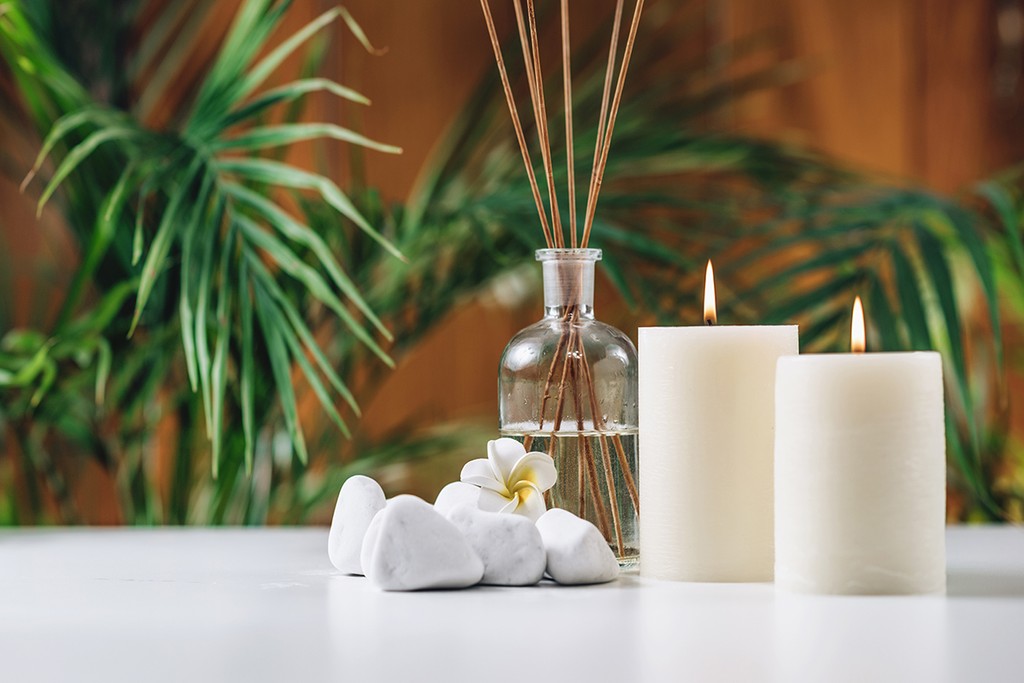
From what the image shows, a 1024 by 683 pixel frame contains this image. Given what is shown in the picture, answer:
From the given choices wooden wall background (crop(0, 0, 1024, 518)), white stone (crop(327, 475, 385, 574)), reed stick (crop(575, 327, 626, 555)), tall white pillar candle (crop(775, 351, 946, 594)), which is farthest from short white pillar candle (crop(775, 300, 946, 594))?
wooden wall background (crop(0, 0, 1024, 518))

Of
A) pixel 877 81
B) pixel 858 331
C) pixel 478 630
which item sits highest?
pixel 877 81

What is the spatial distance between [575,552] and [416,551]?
75mm

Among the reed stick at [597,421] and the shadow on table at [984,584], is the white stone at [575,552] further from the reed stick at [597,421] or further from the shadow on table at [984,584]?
the shadow on table at [984,584]

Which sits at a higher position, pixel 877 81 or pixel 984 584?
pixel 877 81

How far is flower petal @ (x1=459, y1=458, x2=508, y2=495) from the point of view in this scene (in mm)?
599

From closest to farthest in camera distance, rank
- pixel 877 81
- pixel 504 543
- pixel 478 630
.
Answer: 1. pixel 478 630
2. pixel 504 543
3. pixel 877 81

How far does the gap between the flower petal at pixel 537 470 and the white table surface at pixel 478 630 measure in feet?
0.18

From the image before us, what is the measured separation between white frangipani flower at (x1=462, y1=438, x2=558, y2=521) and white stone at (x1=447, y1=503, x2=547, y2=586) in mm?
26

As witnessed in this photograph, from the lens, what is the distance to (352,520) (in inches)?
23.7

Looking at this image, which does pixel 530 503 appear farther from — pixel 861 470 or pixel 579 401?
pixel 861 470

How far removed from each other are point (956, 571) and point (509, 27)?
130cm

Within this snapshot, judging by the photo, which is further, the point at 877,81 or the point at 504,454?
the point at 877,81

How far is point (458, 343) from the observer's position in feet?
6.35

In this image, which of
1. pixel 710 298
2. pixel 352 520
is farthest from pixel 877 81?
pixel 352 520
